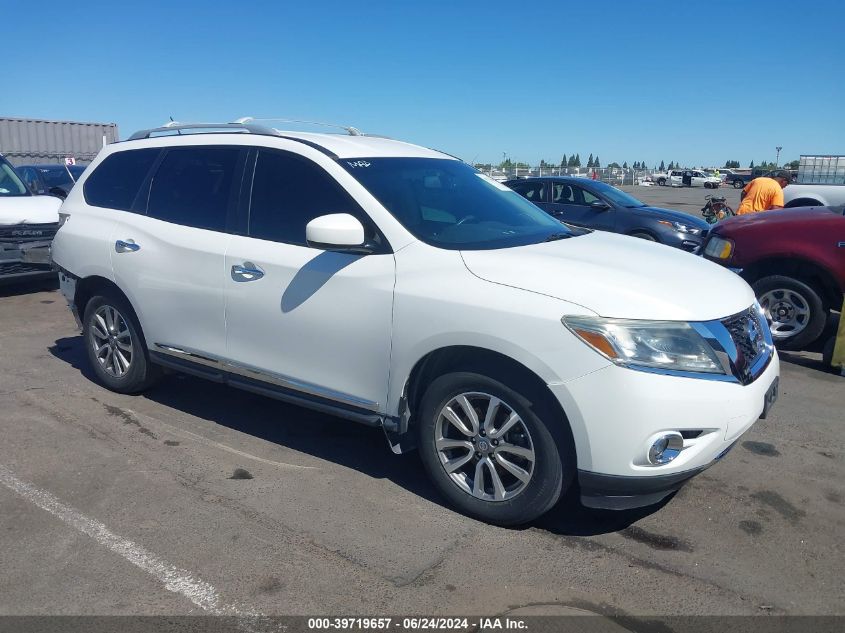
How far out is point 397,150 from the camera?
15.7 feet

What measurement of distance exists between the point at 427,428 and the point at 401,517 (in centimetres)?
48

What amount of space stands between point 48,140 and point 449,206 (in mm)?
27269

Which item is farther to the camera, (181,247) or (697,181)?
(697,181)

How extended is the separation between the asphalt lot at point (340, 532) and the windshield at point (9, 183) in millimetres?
6109

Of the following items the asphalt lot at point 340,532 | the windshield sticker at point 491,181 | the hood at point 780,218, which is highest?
the windshield sticker at point 491,181

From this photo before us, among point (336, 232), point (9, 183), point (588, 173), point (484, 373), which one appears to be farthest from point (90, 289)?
point (588, 173)

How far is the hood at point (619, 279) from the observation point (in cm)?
329

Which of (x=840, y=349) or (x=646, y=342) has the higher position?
(x=646, y=342)

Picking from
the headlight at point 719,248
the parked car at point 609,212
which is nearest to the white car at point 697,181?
the parked car at point 609,212

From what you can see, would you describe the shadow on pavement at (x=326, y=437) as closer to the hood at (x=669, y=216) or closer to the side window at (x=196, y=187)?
the side window at (x=196, y=187)

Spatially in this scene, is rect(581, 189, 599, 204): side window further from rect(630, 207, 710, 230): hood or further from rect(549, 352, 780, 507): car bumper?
rect(549, 352, 780, 507): car bumper

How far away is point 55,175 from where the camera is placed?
52.2ft

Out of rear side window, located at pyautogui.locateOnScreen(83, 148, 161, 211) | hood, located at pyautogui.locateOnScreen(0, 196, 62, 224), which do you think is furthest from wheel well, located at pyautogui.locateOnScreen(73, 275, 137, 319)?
hood, located at pyautogui.locateOnScreen(0, 196, 62, 224)

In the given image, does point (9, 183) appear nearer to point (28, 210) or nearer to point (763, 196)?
point (28, 210)
